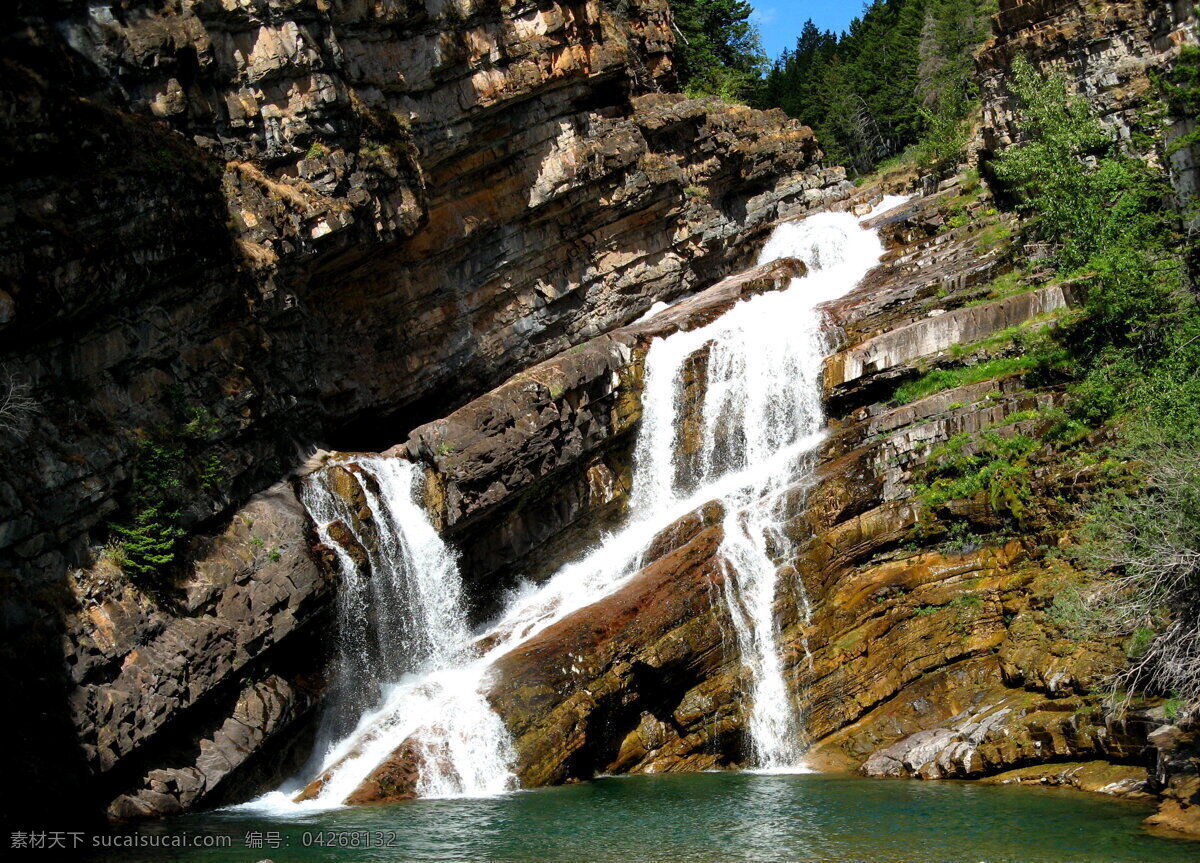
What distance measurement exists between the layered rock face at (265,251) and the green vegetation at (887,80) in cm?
2487

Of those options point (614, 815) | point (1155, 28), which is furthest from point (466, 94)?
point (614, 815)

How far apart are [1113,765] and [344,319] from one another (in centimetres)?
2449

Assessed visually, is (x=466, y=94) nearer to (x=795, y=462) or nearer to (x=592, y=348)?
(x=592, y=348)

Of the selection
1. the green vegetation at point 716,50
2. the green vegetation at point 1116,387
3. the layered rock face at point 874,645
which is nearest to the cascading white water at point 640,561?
the layered rock face at point 874,645

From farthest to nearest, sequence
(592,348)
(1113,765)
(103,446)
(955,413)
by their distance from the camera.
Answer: (592,348) < (955,413) < (103,446) < (1113,765)

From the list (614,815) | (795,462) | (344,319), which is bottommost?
(614,815)

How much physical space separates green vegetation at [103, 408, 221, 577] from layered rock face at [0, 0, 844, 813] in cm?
15

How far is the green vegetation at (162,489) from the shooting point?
22344mm

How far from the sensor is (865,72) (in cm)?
6581

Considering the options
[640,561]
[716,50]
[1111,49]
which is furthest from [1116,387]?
[716,50]

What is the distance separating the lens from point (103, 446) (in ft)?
73.5

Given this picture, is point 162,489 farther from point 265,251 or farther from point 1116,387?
point 1116,387

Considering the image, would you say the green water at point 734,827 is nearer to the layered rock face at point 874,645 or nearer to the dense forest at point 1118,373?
the layered rock face at point 874,645

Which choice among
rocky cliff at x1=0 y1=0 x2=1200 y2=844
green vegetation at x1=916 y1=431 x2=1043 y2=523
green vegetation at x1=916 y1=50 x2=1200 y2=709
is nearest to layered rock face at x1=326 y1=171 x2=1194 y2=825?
rocky cliff at x1=0 y1=0 x2=1200 y2=844
